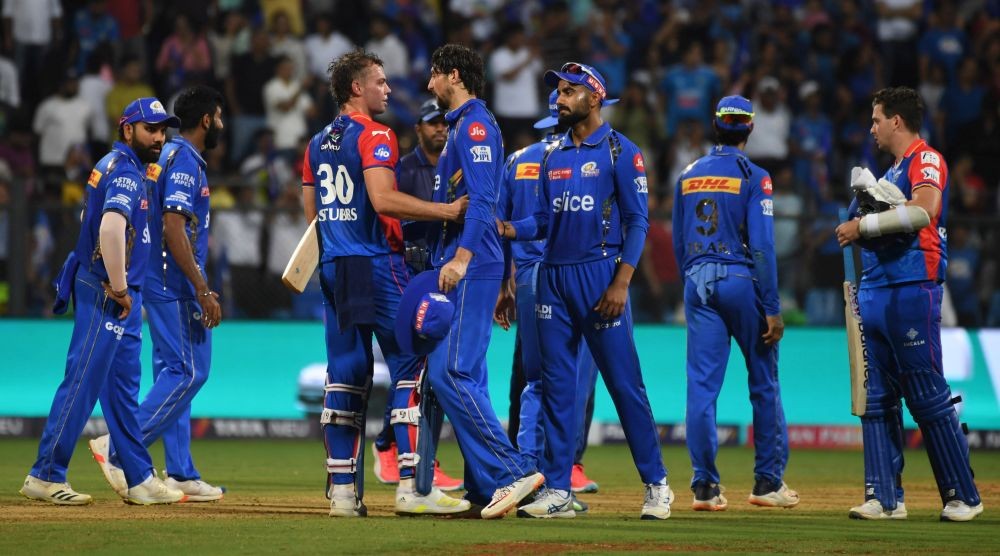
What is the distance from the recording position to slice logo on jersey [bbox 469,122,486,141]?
28.7 ft

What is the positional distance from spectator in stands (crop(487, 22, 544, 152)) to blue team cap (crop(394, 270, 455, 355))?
12.2m

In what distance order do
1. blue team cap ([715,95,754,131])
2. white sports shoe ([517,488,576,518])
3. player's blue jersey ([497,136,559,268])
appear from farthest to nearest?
1. player's blue jersey ([497,136,559,268])
2. blue team cap ([715,95,754,131])
3. white sports shoe ([517,488,576,518])

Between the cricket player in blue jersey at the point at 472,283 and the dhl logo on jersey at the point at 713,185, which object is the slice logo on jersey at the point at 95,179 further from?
the dhl logo on jersey at the point at 713,185

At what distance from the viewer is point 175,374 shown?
10422 millimetres

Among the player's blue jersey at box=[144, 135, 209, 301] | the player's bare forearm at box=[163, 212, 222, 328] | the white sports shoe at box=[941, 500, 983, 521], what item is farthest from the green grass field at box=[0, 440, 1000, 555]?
the player's blue jersey at box=[144, 135, 209, 301]

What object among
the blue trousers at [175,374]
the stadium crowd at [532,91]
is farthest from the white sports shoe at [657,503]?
the stadium crowd at [532,91]

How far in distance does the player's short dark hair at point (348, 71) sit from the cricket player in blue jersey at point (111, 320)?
157 centimetres

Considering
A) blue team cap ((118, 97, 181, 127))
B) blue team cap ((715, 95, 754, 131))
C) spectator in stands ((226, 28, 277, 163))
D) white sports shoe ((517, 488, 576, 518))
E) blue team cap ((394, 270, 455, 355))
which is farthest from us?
spectator in stands ((226, 28, 277, 163))

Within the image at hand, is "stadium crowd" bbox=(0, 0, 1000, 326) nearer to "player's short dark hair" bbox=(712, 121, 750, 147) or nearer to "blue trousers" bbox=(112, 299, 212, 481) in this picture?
"blue trousers" bbox=(112, 299, 212, 481)

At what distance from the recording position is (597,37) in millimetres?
22016

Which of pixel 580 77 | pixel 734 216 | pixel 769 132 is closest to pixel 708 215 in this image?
pixel 734 216

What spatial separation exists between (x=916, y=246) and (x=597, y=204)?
6.95 feet

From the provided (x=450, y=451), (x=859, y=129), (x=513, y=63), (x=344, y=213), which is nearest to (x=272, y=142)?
(x=513, y=63)

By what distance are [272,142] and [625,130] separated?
16.6ft
